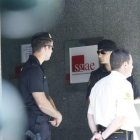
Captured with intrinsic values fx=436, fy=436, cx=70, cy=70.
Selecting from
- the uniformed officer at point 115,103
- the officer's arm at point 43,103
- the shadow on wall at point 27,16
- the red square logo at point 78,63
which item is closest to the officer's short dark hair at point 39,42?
the officer's arm at point 43,103

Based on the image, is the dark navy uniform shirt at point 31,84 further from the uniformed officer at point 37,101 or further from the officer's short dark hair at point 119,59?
the officer's short dark hair at point 119,59

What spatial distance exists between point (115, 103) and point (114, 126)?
0.21 meters

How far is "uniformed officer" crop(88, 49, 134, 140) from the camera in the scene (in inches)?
157

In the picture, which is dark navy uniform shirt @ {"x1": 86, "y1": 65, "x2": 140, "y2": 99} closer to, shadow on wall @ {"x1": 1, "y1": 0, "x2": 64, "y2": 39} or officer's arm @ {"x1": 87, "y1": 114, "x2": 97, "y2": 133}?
officer's arm @ {"x1": 87, "y1": 114, "x2": 97, "y2": 133}

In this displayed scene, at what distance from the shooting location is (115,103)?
404 centimetres

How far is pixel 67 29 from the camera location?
6.90 meters

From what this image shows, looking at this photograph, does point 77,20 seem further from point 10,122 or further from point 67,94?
point 10,122

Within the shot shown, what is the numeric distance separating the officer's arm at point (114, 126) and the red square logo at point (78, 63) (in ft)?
8.93

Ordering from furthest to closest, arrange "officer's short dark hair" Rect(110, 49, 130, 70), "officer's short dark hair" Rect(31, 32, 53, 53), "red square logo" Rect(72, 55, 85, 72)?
"red square logo" Rect(72, 55, 85, 72)
"officer's short dark hair" Rect(31, 32, 53, 53)
"officer's short dark hair" Rect(110, 49, 130, 70)

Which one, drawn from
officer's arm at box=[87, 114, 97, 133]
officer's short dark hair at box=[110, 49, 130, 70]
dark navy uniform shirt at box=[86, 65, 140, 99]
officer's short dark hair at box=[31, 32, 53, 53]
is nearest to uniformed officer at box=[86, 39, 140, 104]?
dark navy uniform shirt at box=[86, 65, 140, 99]

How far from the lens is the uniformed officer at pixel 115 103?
3977 mm

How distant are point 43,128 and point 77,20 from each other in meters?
2.41

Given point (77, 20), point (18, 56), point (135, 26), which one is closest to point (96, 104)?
point (135, 26)

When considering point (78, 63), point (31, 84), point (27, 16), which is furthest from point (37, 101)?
point (27, 16)
